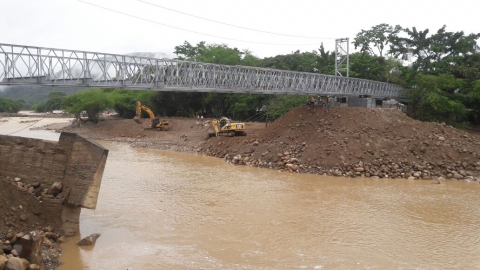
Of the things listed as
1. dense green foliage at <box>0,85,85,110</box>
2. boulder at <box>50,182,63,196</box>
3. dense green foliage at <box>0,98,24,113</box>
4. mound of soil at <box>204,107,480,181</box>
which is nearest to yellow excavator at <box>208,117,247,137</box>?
mound of soil at <box>204,107,480,181</box>

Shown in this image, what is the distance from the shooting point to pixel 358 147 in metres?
24.5

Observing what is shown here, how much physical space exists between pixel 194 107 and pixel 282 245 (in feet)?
144

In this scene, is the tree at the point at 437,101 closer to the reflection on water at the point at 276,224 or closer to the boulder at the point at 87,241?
the reflection on water at the point at 276,224

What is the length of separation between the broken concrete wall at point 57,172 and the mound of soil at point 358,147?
49.1 ft

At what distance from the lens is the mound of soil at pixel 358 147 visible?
23094 mm

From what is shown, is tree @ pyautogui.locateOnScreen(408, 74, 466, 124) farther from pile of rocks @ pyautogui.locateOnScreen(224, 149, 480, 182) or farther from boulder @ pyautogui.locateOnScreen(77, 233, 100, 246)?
boulder @ pyautogui.locateOnScreen(77, 233, 100, 246)

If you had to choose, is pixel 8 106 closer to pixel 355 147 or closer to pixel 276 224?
pixel 355 147

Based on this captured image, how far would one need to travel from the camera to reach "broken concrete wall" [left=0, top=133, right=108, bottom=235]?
1065 cm

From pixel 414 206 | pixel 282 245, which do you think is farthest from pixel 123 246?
pixel 414 206

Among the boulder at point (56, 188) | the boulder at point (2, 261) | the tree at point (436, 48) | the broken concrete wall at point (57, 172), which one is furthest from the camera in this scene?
the tree at point (436, 48)

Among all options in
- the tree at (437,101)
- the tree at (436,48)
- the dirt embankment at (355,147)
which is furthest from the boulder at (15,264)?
the tree at (436,48)

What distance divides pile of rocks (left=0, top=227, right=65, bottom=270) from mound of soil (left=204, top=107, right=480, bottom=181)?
53.5 feet

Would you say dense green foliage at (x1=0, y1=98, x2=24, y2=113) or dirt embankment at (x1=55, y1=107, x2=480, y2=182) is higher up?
dirt embankment at (x1=55, y1=107, x2=480, y2=182)

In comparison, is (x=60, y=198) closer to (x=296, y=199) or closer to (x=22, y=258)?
(x=22, y=258)
